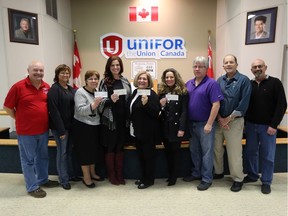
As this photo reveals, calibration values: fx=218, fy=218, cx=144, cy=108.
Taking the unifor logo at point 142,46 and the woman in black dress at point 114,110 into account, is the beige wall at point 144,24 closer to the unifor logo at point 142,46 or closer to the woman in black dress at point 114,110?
the unifor logo at point 142,46

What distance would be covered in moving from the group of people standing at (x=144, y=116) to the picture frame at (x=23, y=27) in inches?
83.9

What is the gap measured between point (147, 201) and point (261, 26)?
361 centimetres

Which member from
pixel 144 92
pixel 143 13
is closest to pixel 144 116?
pixel 144 92

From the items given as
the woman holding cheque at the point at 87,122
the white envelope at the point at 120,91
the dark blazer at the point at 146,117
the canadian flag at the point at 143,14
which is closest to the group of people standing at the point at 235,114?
the dark blazer at the point at 146,117

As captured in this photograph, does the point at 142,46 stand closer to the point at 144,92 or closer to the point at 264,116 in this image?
the point at 144,92

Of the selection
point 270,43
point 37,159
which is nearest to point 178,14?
point 270,43

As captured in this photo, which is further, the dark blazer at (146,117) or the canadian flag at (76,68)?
the canadian flag at (76,68)

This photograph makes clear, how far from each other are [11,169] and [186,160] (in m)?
2.23

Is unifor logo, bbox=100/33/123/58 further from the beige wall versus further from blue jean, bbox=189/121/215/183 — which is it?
blue jean, bbox=189/121/215/183

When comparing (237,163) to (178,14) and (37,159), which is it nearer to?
(37,159)

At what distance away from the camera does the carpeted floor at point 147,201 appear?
199 centimetres

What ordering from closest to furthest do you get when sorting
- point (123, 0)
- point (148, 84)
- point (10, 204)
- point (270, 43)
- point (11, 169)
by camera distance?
point (10, 204) → point (148, 84) → point (11, 169) → point (270, 43) → point (123, 0)

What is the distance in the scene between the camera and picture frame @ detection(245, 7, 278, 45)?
12.5 ft

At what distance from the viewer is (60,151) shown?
91.8 inches
